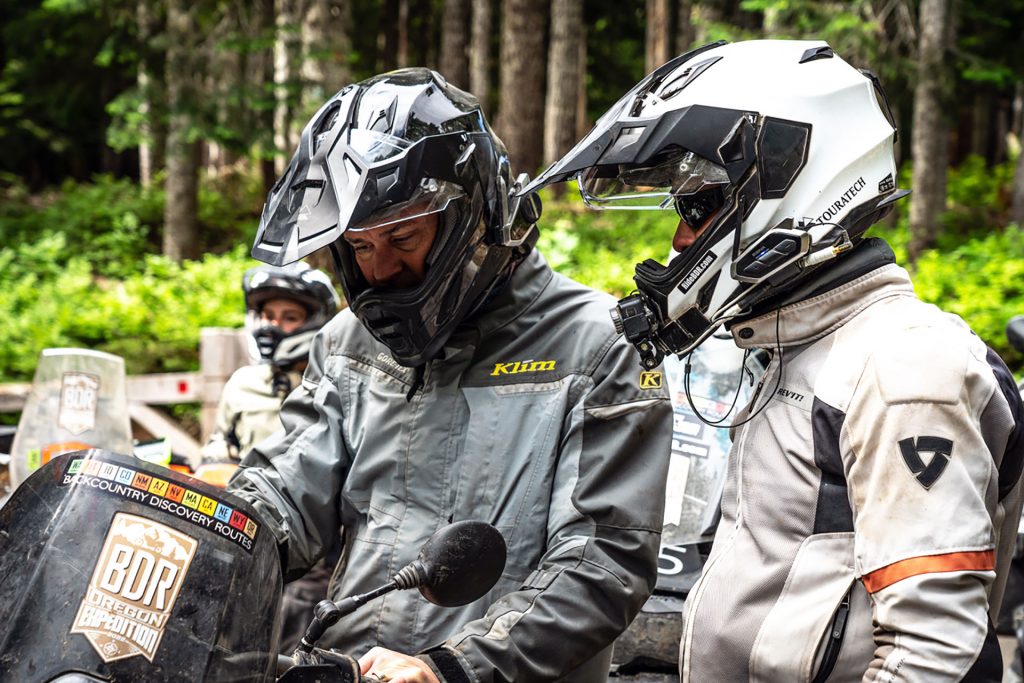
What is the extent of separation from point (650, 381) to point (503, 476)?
0.45m

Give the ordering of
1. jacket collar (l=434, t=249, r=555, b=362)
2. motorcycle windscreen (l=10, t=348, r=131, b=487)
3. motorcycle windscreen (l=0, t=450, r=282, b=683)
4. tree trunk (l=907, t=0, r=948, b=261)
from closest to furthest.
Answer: motorcycle windscreen (l=0, t=450, r=282, b=683)
jacket collar (l=434, t=249, r=555, b=362)
motorcycle windscreen (l=10, t=348, r=131, b=487)
tree trunk (l=907, t=0, r=948, b=261)

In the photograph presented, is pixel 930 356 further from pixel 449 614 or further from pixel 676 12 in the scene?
pixel 676 12

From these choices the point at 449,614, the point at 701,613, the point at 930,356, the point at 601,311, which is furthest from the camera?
the point at 601,311

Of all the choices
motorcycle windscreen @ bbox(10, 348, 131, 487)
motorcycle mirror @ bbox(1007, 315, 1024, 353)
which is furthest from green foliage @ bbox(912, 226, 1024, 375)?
motorcycle windscreen @ bbox(10, 348, 131, 487)

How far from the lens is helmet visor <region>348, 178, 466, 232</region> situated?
9.19ft

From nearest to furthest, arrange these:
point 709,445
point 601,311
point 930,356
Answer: point 930,356
point 601,311
point 709,445

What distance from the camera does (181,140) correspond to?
16.0m

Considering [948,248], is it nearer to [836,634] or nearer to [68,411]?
[68,411]

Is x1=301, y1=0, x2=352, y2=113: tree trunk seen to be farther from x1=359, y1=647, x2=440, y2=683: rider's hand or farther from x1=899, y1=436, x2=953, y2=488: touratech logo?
x1=899, y1=436, x2=953, y2=488: touratech logo

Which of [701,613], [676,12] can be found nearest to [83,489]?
[701,613]

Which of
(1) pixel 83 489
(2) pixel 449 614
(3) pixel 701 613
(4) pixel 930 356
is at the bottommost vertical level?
(2) pixel 449 614

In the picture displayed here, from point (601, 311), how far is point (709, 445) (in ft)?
3.21

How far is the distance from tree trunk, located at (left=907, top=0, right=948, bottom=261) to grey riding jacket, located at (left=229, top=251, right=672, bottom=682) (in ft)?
37.5

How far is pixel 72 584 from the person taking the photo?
1988mm
